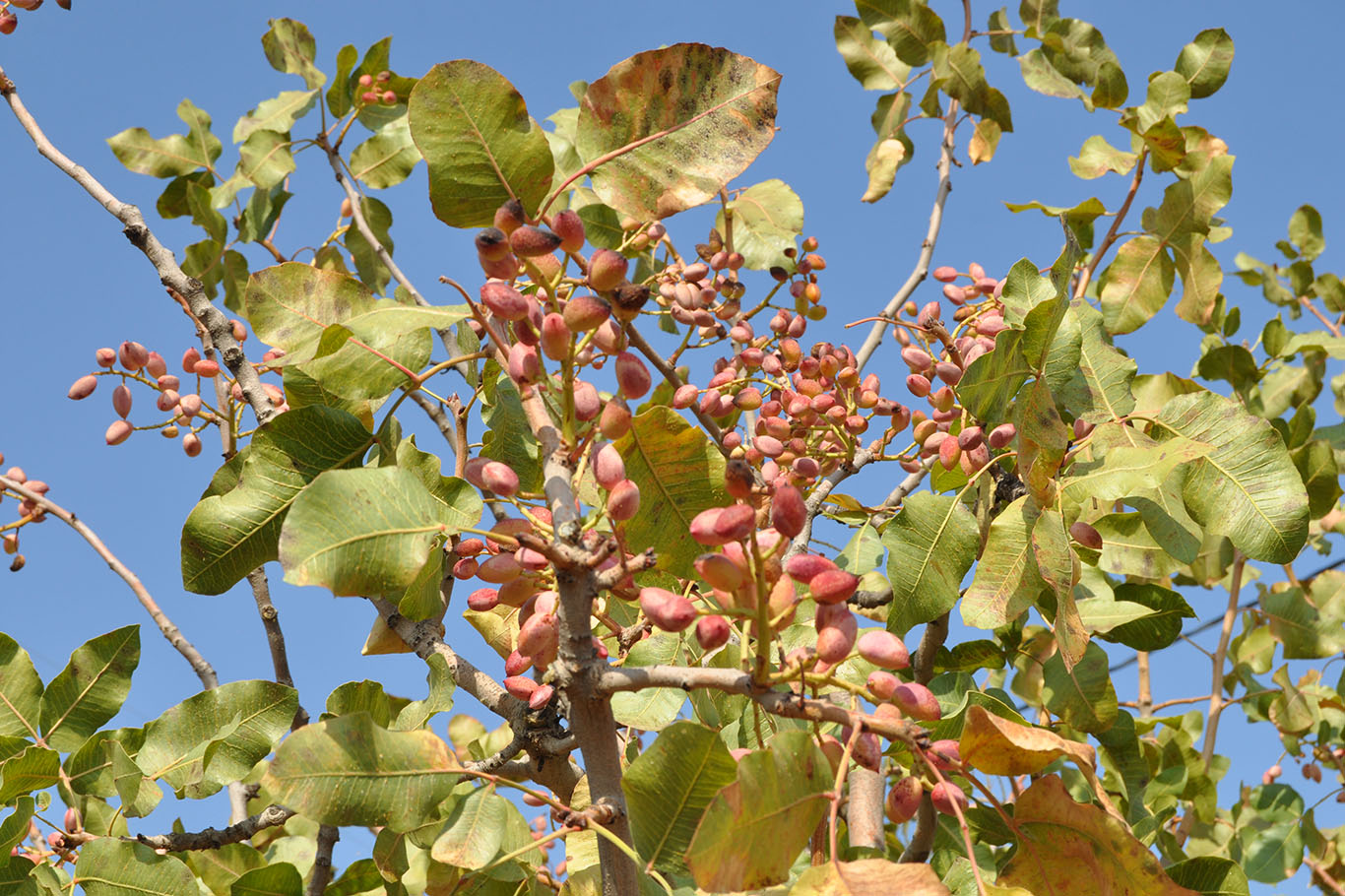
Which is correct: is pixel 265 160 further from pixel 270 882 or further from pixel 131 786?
pixel 270 882

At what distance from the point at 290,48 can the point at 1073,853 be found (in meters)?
1.95

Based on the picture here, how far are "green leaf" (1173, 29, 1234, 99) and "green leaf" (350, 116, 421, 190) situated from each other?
1319mm

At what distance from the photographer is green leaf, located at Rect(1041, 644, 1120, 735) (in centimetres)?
128

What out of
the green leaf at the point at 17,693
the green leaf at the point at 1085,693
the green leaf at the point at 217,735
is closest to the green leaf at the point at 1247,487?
the green leaf at the point at 1085,693

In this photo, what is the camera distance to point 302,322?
0.92 m

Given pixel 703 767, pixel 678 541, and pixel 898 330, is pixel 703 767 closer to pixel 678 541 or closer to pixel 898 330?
pixel 678 541

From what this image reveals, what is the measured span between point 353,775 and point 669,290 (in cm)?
103

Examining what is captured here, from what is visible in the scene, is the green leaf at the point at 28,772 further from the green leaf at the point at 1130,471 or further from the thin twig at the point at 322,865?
the green leaf at the point at 1130,471

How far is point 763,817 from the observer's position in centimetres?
66

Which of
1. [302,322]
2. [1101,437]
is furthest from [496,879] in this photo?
[1101,437]

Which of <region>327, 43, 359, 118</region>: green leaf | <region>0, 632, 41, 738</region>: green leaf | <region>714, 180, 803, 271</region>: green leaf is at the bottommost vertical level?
<region>0, 632, 41, 738</region>: green leaf

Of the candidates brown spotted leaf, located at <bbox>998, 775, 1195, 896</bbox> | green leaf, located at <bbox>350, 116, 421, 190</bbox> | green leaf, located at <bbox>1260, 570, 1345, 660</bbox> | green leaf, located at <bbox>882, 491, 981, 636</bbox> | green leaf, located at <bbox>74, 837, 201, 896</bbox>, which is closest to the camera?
brown spotted leaf, located at <bbox>998, 775, 1195, 896</bbox>

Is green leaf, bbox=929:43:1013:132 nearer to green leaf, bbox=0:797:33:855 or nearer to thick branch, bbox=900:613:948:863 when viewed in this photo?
thick branch, bbox=900:613:948:863

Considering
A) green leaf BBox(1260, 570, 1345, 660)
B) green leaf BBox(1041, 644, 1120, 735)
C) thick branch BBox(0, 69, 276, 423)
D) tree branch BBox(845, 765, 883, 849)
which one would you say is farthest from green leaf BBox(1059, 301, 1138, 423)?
green leaf BBox(1260, 570, 1345, 660)
